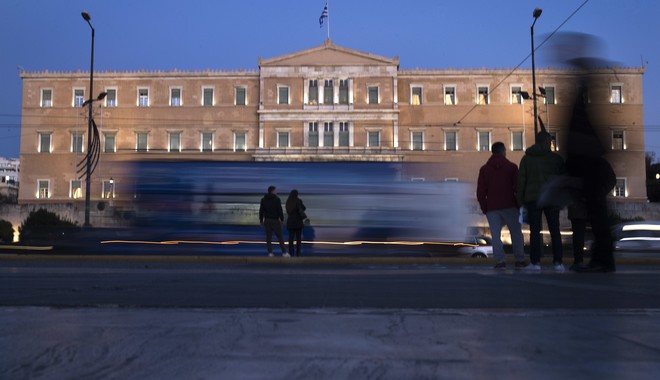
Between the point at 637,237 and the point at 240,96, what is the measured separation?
43.2 meters

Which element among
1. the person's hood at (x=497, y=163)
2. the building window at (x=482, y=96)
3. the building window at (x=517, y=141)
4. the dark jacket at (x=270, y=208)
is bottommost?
the dark jacket at (x=270, y=208)

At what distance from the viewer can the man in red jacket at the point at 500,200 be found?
7.81 meters

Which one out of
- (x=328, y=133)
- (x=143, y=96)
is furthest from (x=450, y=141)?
(x=143, y=96)

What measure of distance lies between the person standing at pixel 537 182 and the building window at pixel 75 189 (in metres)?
55.0

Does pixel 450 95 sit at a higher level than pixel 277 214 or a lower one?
higher

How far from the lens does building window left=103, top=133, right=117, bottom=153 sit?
58.5 metres

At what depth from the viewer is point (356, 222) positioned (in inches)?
783

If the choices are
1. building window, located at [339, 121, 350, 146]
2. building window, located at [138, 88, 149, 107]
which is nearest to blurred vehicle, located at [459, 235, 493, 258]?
building window, located at [339, 121, 350, 146]

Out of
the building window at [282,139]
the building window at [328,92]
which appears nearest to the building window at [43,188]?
the building window at [282,139]

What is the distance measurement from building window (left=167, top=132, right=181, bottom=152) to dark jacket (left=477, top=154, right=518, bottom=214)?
5321 centimetres

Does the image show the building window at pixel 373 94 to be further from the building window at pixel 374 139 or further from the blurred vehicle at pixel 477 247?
the blurred vehicle at pixel 477 247

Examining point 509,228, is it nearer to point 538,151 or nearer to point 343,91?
point 538,151

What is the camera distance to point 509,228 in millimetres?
7855

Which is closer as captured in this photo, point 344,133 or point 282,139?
point 344,133
